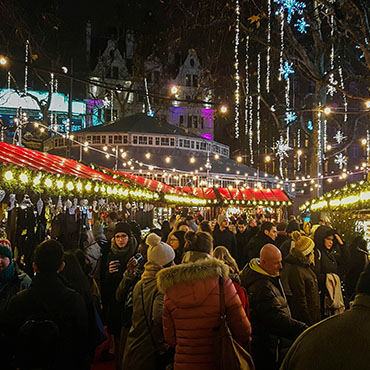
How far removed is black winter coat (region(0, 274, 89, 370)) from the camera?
122 inches

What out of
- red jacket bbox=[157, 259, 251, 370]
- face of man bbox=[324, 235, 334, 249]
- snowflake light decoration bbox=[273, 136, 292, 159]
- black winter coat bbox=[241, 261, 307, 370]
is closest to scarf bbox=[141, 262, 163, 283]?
red jacket bbox=[157, 259, 251, 370]

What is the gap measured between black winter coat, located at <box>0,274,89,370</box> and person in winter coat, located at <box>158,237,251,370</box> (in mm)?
604

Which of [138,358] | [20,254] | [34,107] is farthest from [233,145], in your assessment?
[138,358]

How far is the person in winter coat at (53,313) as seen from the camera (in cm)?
309

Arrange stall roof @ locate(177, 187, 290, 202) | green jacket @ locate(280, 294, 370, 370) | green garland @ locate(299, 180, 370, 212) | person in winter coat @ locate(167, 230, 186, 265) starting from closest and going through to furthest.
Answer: green jacket @ locate(280, 294, 370, 370) → person in winter coat @ locate(167, 230, 186, 265) → green garland @ locate(299, 180, 370, 212) → stall roof @ locate(177, 187, 290, 202)

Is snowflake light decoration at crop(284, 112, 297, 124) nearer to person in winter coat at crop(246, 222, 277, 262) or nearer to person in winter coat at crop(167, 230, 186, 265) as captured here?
person in winter coat at crop(246, 222, 277, 262)

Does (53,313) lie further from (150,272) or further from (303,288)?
(303,288)

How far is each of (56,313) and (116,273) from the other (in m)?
2.51

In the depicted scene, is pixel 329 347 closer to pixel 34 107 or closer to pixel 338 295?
pixel 338 295

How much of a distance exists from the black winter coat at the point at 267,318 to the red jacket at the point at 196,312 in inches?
24.9

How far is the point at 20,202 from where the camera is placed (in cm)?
696

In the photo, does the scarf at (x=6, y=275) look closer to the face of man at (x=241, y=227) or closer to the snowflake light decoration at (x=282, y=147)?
the face of man at (x=241, y=227)

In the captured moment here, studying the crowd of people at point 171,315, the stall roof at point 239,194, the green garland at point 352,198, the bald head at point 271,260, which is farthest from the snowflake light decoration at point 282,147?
the bald head at point 271,260

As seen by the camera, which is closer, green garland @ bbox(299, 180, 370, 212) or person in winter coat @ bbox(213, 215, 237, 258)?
green garland @ bbox(299, 180, 370, 212)
